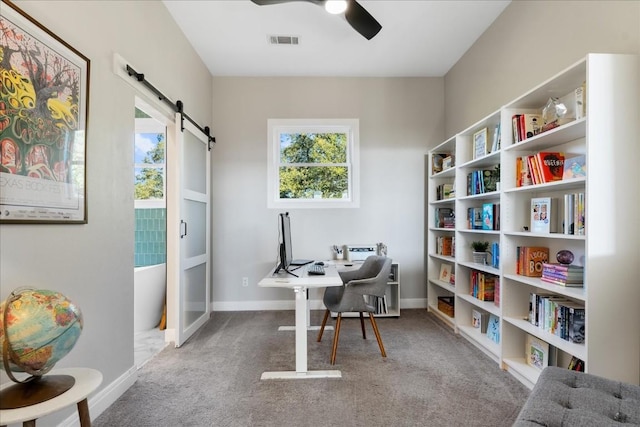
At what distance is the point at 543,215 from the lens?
216 cm

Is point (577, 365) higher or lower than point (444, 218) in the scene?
lower

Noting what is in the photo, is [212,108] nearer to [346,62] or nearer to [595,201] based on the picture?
[346,62]

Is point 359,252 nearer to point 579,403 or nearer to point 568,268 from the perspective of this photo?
point 568,268

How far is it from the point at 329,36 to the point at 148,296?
319cm

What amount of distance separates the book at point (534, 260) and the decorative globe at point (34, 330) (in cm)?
259

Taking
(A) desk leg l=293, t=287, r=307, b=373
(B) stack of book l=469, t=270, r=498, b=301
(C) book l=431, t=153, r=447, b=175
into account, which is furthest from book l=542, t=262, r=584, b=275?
(C) book l=431, t=153, r=447, b=175

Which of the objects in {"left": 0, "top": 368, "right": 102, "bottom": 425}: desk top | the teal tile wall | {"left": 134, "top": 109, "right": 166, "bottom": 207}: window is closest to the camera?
{"left": 0, "top": 368, "right": 102, "bottom": 425}: desk top

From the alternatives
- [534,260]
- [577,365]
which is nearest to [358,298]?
[534,260]

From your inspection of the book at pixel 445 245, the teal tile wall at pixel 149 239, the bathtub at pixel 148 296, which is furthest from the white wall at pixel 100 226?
the book at pixel 445 245

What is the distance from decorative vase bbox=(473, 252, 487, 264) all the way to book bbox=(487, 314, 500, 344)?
0.47 metres

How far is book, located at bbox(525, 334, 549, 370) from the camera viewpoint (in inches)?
85.3

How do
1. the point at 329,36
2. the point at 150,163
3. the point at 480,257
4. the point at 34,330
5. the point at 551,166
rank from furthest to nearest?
the point at 150,163, the point at 329,36, the point at 480,257, the point at 551,166, the point at 34,330

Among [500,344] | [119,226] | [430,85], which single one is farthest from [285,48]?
[500,344]

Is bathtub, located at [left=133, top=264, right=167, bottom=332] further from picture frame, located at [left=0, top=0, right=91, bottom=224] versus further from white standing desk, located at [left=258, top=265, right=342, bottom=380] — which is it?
picture frame, located at [left=0, top=0, right=91, bottom=224]
